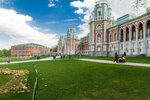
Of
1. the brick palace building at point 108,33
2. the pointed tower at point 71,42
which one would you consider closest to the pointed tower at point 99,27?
the brick palace building at point 108,33

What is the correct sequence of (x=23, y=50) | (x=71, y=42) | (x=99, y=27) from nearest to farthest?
(x=99, y=27)
(x=71, y=42)
(x=23, y=50)

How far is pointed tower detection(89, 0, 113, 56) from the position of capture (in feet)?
138

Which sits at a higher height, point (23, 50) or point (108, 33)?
point (108, 33)

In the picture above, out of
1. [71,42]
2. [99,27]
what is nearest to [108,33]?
[99,27]

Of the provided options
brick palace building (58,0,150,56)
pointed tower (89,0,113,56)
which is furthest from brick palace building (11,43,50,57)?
brick palace building (58,0,150,56)

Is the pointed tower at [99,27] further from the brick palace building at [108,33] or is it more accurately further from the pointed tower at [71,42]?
the pointed tower at [71,42]

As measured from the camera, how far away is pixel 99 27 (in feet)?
141

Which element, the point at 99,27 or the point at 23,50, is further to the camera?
the point at 23,50

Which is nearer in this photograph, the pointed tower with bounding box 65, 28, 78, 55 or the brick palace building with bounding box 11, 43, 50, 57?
the pointed tower with bounding box 65, 28, 78, 55

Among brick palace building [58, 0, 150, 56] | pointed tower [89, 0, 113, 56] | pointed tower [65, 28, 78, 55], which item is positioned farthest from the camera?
pointed tower [65, 28, 78, 55]

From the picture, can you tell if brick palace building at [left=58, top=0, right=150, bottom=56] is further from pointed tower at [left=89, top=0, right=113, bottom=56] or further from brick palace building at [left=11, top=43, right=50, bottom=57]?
brick palace building at [left=11, top=43, right=50, bottom=57]

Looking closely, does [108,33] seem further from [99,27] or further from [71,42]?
[71,42]

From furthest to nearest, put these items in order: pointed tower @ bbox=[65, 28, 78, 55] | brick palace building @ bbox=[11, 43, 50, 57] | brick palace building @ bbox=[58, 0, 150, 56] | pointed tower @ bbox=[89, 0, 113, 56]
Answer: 1. brick palace building @ bbox=[11, 43, 50, 57]
2. pointed tower @ bbox=[65, 28, 78, 55]
3. pointed tower @ bbox=[89, 0, 113, 56]
4. brick palace building @ bbox=[58, 0, 150, 56]

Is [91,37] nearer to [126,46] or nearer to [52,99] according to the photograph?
[126,46]
